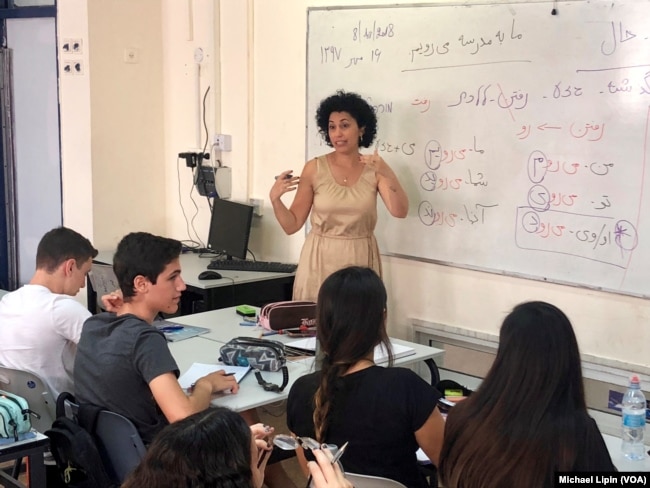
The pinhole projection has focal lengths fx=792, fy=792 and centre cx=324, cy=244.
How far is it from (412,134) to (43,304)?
2.07 meters

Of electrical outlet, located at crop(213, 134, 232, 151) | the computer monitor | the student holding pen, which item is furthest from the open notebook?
electrical outlet, located at crop(213, 134, 232, 151)

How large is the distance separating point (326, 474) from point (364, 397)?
0.59 metres

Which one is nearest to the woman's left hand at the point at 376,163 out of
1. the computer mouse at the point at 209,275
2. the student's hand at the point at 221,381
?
the computer mouse at the point at 209,275

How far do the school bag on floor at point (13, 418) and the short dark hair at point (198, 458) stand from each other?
3.58ft

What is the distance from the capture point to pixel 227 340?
3340 millimetres

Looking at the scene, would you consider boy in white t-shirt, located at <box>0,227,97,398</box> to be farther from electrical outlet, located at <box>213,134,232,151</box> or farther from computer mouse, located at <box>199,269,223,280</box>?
electrical outlet, located at <box>213,134,232,151</box>

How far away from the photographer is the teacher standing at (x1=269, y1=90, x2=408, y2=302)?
396cm

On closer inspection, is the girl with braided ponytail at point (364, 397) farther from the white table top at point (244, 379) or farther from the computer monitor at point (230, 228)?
the computer monitor at point (230, 228)

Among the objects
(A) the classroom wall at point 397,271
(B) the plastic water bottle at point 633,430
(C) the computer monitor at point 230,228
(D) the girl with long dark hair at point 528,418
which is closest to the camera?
(D) the girl with long dark hair at point 528,418

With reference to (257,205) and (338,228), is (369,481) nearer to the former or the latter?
(338,228)

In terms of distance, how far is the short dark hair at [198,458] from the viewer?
52.1 inches

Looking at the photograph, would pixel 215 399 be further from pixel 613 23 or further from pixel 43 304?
pixel 613 23

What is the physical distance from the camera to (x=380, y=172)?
155 inches

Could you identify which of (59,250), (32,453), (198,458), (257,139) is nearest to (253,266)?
(257,139)
